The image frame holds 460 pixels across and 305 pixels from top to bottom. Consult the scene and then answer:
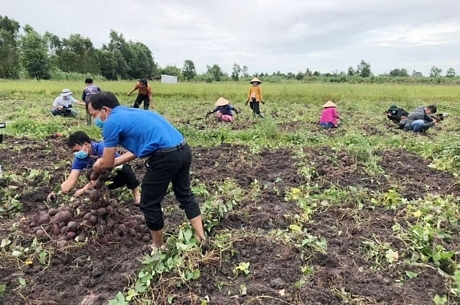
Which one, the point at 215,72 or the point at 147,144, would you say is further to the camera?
the point at 215,72

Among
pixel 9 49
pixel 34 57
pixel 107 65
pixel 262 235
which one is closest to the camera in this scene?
pixel 262 235

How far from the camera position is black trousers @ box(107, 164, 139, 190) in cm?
416

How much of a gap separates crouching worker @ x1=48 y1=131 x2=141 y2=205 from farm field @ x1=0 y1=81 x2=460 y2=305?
233 millimetres

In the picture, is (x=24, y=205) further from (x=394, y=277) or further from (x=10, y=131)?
(x=10, y=131)

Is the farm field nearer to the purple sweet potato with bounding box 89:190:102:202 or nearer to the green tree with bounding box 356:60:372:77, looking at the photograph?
the purple sweet potato with bounding box 89:190:102:202

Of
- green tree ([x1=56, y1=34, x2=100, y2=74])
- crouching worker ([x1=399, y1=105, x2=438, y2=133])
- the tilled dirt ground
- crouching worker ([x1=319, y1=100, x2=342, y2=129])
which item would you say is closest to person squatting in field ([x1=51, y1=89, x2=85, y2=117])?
the tilled dirt ground

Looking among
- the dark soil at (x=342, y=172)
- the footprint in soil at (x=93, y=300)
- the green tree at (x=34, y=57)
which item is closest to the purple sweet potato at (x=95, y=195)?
the footprint in soil at (x=93, y=300)

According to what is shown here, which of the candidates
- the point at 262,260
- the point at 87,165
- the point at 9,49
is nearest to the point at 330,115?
the point at 87,165

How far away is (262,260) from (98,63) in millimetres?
52181

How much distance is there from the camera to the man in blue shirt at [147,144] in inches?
118

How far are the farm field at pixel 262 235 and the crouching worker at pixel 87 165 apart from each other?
23 cm

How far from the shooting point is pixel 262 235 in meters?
3.47

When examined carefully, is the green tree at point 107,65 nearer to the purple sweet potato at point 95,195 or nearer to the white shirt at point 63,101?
the white shirt at point 63,101

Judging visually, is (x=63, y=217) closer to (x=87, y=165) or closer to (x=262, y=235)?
(x=87, y=165)
